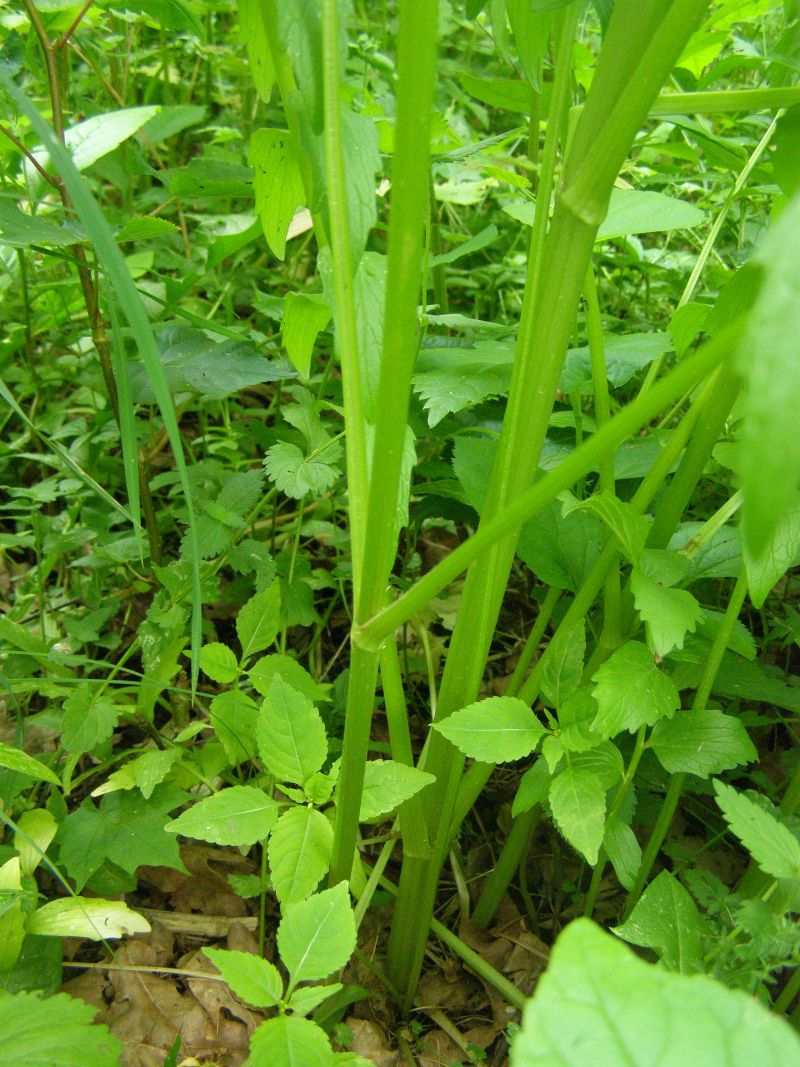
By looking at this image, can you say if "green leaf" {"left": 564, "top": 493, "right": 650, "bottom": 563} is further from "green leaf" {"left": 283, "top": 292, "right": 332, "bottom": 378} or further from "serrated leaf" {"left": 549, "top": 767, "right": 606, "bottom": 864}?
"green leaf" {"left": 283, "top": 292, "right": 332, "bottom": 378}

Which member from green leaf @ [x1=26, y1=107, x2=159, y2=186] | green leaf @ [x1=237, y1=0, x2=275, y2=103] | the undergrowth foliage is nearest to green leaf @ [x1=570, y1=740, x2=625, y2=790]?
the undergrowth foliage

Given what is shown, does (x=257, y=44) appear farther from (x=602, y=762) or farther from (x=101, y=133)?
(x=602, y=762)

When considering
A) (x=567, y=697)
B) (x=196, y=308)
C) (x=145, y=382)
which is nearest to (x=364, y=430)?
(x=567, y=697)

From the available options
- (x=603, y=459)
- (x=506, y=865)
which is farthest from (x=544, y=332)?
(x=506, y=865)

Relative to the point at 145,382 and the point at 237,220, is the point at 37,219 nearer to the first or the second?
the point at 145,382

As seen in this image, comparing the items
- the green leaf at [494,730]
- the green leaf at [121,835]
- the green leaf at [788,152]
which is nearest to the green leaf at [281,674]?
the green leaf at [121,835]

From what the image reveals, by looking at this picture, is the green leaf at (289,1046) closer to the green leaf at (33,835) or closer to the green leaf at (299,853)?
the green leaf at (299,853)
